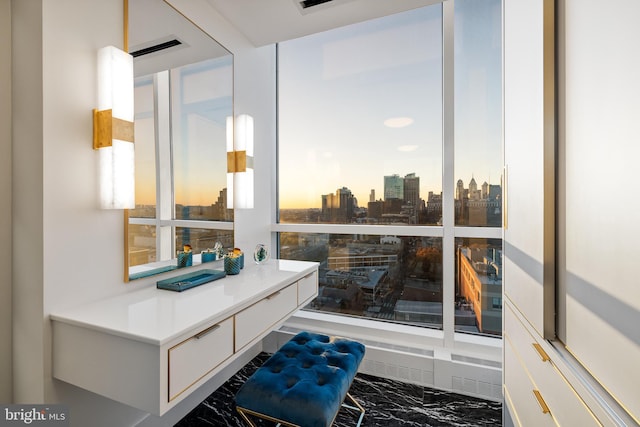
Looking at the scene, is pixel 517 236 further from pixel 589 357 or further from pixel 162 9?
pixel 162 9

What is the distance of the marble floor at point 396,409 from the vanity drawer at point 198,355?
2.84 feet

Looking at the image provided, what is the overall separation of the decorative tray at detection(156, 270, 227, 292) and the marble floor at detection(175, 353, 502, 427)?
87cm

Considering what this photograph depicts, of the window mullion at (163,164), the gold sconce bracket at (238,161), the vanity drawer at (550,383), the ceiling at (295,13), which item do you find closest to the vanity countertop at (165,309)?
the window mullion at (163,164)

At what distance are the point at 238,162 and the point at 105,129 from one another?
0.93m

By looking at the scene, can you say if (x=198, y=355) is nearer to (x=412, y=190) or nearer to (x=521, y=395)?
(x=521, y=395)

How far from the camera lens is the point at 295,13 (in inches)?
78.3

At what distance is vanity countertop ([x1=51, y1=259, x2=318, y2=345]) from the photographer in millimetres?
1026

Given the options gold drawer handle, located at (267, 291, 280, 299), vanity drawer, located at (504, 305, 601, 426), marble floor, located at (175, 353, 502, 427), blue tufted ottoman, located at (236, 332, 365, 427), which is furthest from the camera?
marble floor, located at (175, 353, 502, 427)

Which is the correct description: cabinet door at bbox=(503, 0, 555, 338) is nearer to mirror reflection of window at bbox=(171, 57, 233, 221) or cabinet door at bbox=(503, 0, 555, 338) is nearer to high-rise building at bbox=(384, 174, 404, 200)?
high-rise building at bbox=(384, 174, 404, 200)

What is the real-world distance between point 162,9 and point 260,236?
1652mm

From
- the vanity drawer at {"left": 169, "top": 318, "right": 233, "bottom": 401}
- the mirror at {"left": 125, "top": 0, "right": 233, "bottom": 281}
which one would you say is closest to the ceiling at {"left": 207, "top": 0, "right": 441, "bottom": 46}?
the mirror at {"left": 125, "top": 0, "right": 233, "bottom": 281}

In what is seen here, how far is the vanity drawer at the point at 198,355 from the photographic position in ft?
3.26

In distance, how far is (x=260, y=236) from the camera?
2520 millimetres

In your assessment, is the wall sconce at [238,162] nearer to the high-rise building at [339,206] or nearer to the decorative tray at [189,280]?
the decorative tray at [189,280]
